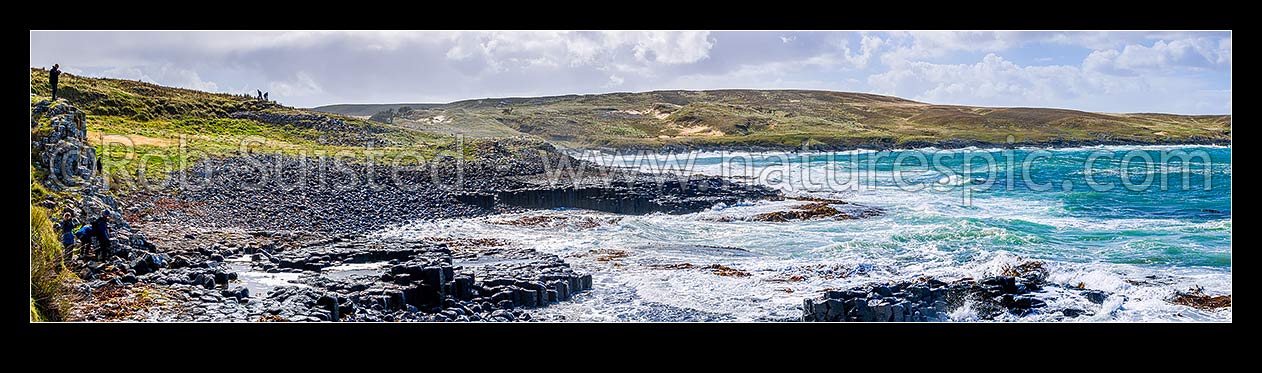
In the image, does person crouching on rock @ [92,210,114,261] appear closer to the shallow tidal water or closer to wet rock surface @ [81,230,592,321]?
wet rock surface @ [81,230,592,321]

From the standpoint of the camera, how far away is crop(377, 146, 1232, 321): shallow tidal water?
12.7 metres

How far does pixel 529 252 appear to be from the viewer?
54.4 feet

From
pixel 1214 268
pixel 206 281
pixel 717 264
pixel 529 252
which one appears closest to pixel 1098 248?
pixel 1214 268

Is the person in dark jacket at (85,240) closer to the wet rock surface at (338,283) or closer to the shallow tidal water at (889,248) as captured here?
the wet rock surface at (338,283)

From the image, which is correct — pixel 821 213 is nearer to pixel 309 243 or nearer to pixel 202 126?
pixel 309 243

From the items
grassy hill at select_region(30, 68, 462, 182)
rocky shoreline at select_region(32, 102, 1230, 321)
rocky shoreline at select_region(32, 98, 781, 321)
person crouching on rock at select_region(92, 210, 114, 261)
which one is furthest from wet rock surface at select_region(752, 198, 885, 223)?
person crouching on rock at select_region(92, 210, 114, 261)

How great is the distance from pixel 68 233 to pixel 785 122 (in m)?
106

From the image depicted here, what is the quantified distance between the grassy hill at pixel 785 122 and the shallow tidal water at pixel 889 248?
52.0m

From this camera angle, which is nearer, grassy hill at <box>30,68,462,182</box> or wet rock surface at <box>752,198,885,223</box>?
wet rock surface at <box>752,198,885,223</box>

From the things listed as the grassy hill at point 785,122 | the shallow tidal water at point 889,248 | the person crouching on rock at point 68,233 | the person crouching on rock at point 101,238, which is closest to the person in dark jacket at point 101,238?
the person crouching on rock at point 101,238

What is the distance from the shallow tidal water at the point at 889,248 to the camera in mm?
12711

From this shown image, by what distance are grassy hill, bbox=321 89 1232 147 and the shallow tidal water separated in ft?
171
